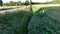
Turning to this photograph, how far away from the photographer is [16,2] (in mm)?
35500

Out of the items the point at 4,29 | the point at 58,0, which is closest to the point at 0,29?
the point at 4,29

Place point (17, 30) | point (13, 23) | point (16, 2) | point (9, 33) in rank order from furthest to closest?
point (16, 2) → point (13, 23) → point (17, 30) → point (9, 33)

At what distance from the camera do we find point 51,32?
9859mm

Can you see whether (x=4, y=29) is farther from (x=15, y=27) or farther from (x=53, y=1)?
(x=53, y=1)

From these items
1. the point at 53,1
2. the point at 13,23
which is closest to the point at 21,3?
the point at 53,1

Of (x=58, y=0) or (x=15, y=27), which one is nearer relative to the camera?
(x=15, y=27)

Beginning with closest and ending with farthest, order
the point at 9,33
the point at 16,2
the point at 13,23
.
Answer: the point at 9,33
the point at 13,23
the point at 16,2

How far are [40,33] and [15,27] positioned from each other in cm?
128

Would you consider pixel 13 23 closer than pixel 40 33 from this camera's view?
No

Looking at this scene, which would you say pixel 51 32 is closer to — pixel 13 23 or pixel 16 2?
pixel 13 23

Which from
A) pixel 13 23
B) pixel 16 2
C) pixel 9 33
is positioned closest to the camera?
pixel 9 33

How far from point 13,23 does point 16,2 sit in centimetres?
2449

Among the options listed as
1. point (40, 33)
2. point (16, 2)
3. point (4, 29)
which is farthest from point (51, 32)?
point (16, 2)

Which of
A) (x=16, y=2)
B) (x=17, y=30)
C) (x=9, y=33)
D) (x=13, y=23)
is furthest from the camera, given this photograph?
(x=16, y=2)
